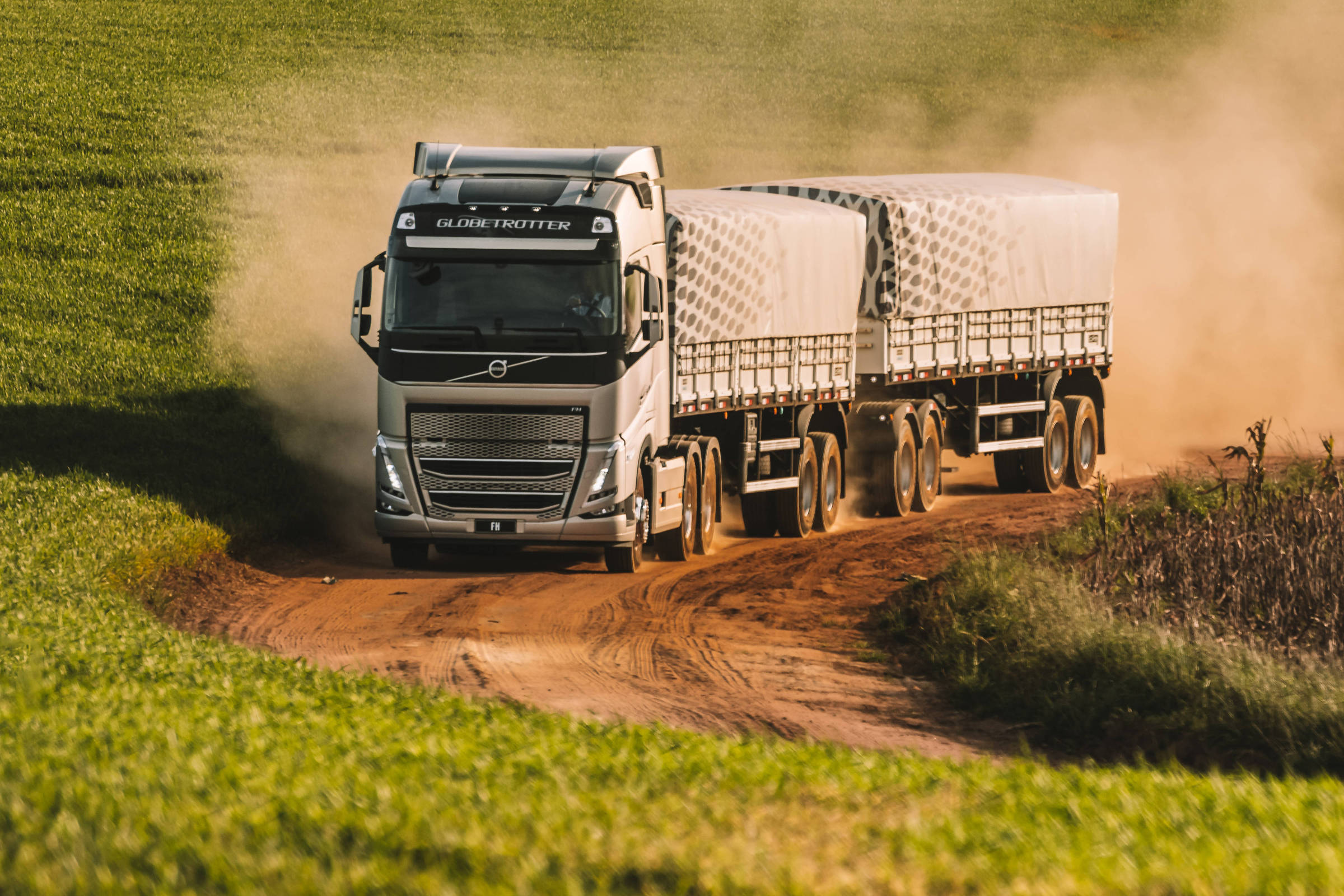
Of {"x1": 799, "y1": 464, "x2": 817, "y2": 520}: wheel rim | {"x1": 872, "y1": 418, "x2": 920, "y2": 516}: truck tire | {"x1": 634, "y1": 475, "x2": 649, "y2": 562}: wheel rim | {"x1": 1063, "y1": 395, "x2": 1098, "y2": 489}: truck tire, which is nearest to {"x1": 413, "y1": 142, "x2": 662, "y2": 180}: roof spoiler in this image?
{"x1": 634, "y1": 475, "x2": 649, "y2": 562}: wheel rim

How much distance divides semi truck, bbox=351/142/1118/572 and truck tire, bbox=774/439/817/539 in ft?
0.13

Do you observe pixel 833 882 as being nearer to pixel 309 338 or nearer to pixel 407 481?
pixel 407 481

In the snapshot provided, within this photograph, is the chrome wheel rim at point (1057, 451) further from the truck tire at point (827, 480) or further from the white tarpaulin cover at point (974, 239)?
the truck tire at point (827, 480)

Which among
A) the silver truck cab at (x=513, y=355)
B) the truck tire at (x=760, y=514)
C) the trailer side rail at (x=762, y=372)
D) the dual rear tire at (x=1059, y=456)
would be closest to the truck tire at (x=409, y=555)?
the silver truck cab at (x=513, y=355)

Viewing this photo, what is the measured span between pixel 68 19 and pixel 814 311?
141 ft

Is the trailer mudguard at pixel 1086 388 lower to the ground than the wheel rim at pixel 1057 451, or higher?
higher

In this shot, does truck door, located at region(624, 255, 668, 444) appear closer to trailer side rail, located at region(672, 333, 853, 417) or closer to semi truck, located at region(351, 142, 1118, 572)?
semi truck, located at region(351, 142, 1118, 572)

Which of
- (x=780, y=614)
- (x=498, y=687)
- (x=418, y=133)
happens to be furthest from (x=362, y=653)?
(x=418, y=133)

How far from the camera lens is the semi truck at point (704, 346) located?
16.2 m

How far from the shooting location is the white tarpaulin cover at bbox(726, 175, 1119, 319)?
21.7 m

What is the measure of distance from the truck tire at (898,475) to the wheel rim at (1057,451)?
12.5 feet

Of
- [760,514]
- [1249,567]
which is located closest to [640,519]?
[760,514]

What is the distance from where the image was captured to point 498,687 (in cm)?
1219

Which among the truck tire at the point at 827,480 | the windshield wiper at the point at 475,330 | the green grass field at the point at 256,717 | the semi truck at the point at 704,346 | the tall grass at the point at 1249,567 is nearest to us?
the green grass field at the point at 256,717
